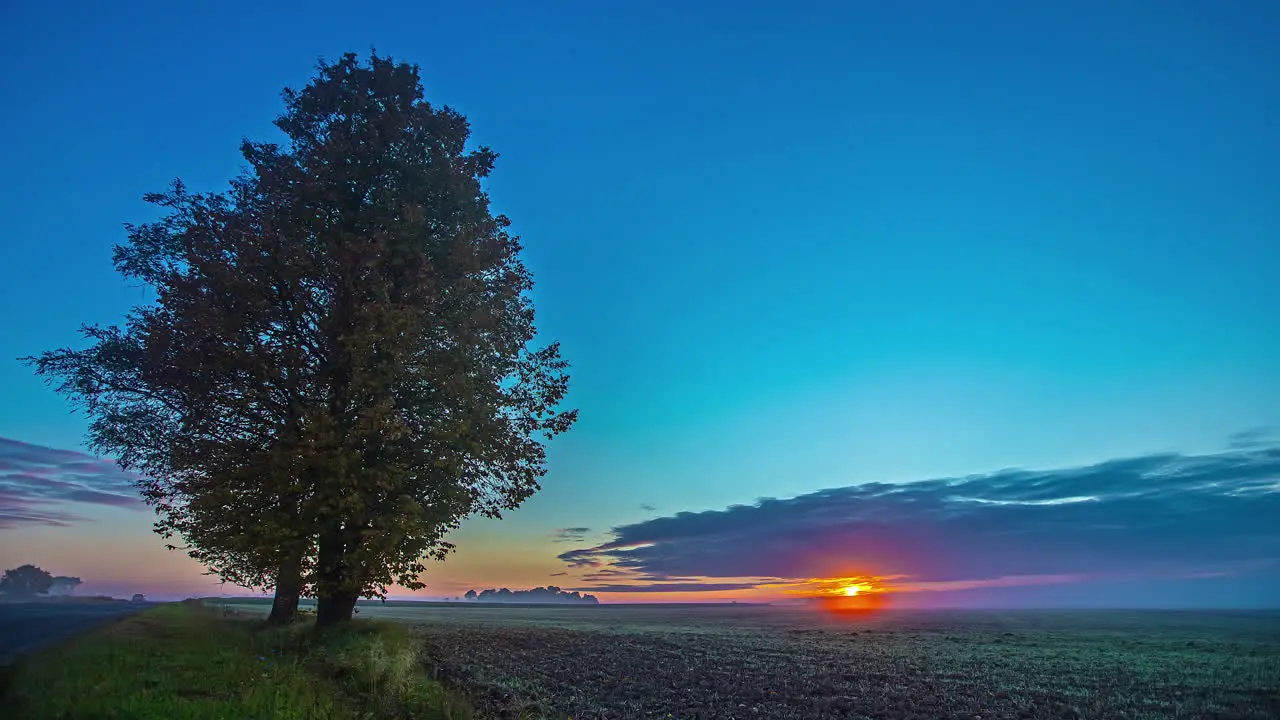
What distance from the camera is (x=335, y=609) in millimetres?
22266

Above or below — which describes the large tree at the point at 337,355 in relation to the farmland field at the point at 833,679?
above

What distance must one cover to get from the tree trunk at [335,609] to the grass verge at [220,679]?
0.76 metres

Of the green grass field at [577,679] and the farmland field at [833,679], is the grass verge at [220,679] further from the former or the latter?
the farmland field at [833,679]

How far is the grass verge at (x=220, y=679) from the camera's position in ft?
33.9

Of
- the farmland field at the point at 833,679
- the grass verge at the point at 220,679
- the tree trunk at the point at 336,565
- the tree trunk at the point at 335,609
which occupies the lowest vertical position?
the farmland field at the point at 833,679

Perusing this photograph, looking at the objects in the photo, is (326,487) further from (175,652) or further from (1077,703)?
(1077,703)

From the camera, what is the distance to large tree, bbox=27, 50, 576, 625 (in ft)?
63.8

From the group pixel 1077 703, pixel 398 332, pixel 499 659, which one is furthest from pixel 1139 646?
pixel 398 332

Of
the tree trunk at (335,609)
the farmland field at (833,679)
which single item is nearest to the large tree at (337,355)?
the tree trunk at (335,609)

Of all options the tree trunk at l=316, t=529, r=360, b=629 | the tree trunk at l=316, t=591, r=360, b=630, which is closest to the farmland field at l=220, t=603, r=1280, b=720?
the tree trunk at l=316, t=591, r=360, b=630

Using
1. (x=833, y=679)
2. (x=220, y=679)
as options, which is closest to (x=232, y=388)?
(x=220, y=679)

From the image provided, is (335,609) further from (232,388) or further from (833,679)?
(833,679)

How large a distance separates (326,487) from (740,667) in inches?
719

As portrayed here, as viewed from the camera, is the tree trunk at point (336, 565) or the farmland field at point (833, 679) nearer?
the farmland field at point (833, 679)
